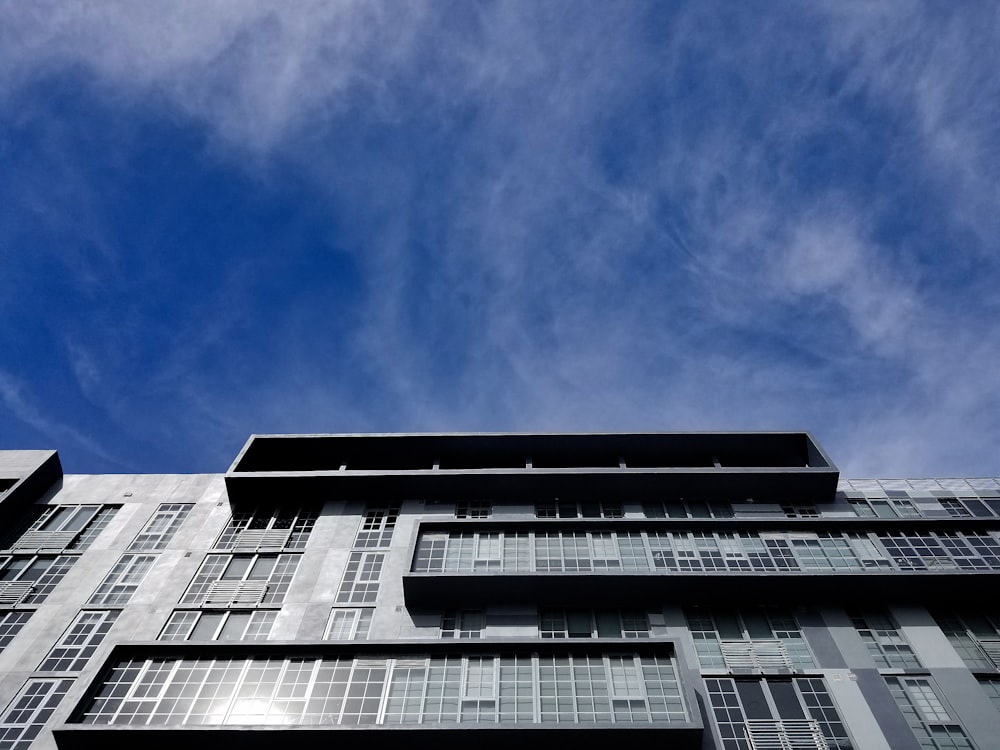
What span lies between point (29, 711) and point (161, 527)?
1158 centimetres

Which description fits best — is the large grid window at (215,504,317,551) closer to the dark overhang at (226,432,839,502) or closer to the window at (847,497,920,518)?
the dark overhang at (226,432,839,502)

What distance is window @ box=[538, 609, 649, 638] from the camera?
1246 inches

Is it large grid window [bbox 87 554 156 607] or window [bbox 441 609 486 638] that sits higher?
large grid window [bbox 87 554 156 607]

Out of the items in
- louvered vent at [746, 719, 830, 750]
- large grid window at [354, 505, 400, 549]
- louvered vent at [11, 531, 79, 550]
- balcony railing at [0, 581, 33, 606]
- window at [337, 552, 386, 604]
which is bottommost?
louvered vent at [746, 719, 830, 750]

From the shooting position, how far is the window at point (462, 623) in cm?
3158

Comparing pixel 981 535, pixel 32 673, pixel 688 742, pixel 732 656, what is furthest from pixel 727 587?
pixel 32 673

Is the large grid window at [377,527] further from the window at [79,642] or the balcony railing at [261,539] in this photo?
the window at [79,642]

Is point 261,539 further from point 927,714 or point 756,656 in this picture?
point 927,714

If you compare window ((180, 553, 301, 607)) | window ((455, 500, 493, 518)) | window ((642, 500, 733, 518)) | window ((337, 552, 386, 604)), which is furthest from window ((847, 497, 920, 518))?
window ((180, 553, 301, 607))

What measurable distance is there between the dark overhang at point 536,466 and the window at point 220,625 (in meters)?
8.16

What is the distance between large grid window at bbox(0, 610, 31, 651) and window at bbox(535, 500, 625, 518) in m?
25.1

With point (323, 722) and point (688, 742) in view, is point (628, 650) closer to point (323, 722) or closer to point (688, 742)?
point (688, 742)

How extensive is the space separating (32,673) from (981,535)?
43.6 metres

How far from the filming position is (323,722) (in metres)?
24.6
